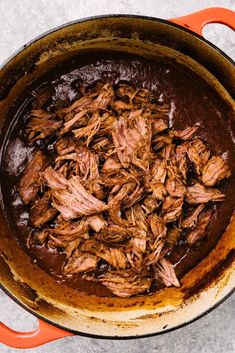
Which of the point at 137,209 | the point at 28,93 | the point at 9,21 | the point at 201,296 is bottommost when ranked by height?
the point at 201,296

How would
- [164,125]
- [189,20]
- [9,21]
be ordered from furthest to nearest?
[9,21] → [164,125] → [189,20]

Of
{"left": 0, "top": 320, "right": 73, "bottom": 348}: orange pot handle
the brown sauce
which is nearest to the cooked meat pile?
the brown sauce

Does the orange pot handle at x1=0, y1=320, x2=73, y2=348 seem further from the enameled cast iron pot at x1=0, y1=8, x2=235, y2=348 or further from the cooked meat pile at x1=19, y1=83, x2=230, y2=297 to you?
the cooked meat pile at x1=19, y1=83, x2=230, y2=297

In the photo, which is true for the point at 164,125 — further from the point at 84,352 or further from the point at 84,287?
the point at 84,352

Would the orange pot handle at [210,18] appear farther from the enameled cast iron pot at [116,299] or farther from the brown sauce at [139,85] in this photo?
the brown sauce at [139,85]

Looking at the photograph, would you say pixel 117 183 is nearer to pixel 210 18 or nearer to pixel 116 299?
pixel 116 299

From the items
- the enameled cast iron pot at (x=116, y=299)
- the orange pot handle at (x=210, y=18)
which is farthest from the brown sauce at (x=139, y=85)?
the orange pot handle at (x=210, y=18)

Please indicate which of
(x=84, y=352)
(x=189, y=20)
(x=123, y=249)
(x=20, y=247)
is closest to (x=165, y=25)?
(x=189, y=20)
